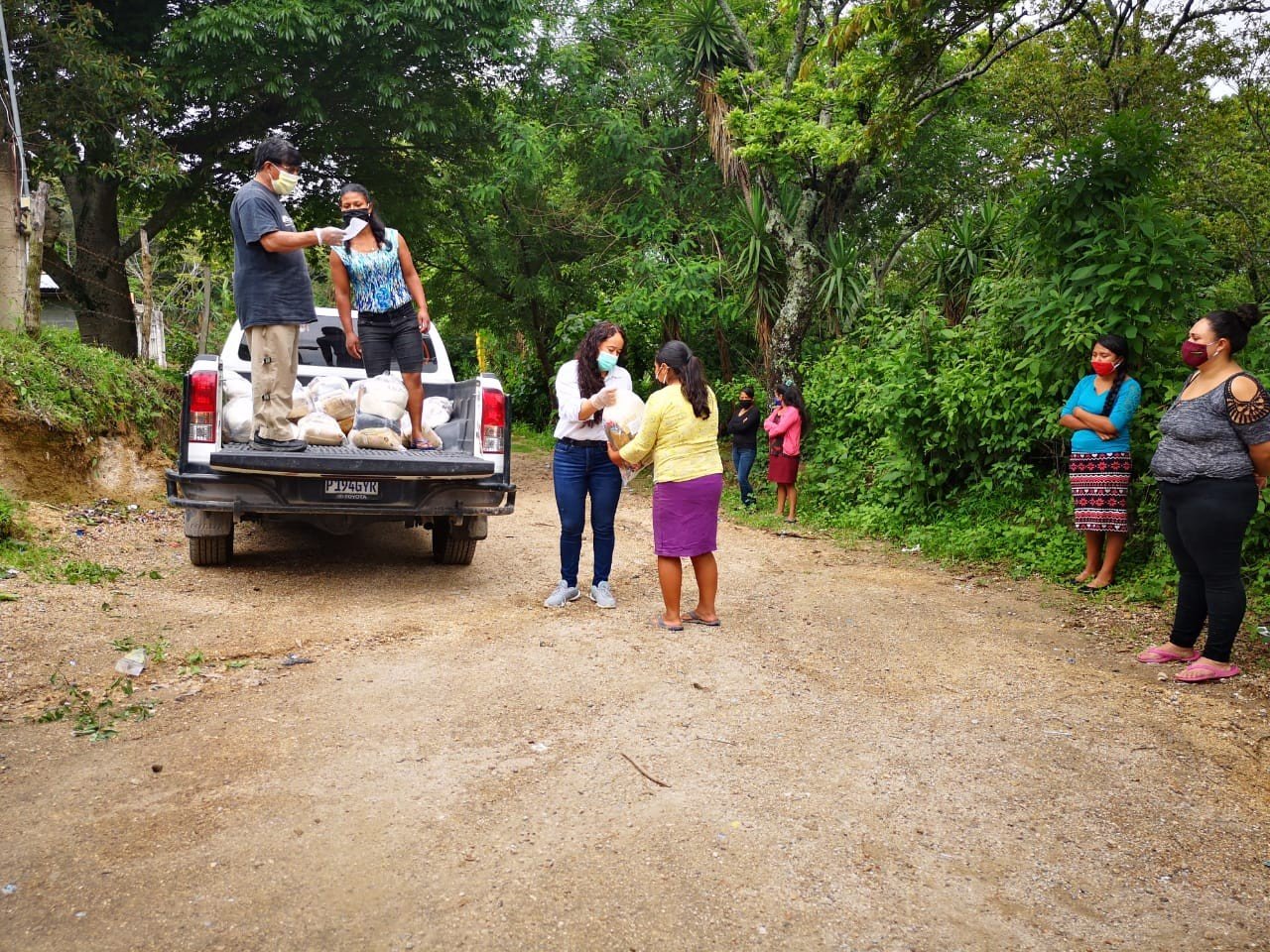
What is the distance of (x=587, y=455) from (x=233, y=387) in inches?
90.9

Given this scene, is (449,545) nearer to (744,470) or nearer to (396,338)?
(396,338)

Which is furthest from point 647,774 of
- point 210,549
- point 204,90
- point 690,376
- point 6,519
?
point 204,90

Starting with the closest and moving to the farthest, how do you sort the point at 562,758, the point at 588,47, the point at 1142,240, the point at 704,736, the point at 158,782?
the point at 158,782, the point at 562,758, the point at 704,736, the point at 1142,240, the point at 588,47

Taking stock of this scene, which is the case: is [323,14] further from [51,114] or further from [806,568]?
[806,568]

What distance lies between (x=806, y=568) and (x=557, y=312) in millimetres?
12424

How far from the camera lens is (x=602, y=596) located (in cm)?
596

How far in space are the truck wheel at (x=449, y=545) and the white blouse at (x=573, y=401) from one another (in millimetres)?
1483

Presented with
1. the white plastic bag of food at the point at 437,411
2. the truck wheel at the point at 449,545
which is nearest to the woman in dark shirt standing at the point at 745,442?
the truck wheel at the point at 449,545

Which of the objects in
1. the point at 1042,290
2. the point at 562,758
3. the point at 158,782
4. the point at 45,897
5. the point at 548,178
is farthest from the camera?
the point at 548,178

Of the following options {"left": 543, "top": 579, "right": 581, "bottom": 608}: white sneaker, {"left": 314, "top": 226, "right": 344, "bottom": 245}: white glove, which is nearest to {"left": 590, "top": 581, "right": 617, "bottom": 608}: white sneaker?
{"left": 543, "top": 579, "right": 581, "bottom": 608}: white sneaker

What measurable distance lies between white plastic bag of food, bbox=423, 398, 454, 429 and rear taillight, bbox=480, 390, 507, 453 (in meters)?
0.51

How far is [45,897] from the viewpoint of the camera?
98.5 inches

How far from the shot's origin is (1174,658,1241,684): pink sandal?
15.0 ft

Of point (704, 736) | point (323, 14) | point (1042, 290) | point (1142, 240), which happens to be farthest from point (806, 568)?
point (323, 14)
